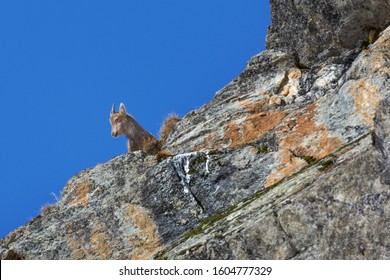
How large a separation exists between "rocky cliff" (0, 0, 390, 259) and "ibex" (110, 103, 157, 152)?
13.8ft

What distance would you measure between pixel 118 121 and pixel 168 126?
15.5 feet

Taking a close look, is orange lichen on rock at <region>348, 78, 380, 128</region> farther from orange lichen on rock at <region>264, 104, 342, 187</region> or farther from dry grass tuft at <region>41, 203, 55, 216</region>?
dry grass tuft at <region>41, 203, 55, 216</region>

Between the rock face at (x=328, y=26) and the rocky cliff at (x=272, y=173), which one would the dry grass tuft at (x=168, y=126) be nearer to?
the rocky cliff at (x=272, y=173)

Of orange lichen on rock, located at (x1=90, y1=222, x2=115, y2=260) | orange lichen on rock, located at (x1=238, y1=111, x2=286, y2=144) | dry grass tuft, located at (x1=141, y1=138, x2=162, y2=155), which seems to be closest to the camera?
orange lichen on rock, located at (x1=90, y1=222, x2=115, y2=260)

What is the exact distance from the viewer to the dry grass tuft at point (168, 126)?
74.8 ft

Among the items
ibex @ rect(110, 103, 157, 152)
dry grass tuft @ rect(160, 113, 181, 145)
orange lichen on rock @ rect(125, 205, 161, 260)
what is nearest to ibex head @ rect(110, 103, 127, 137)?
ibex @ rect(110, 103, 157, 152)

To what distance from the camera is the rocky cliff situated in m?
12.1

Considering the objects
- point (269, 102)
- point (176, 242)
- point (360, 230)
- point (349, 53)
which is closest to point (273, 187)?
point (176, 242)

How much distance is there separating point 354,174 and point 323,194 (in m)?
0.67

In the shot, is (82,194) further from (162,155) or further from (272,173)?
(272,173)

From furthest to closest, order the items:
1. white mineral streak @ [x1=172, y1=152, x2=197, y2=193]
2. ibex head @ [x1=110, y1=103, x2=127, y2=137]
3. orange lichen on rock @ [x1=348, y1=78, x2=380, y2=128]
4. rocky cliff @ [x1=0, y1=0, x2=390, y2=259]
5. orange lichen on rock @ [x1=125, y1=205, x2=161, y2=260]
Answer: ibex head @ [x1=110, y1=103, x2=127, y2=137] < white mineral streak @ [x1=172, y1=152, x2=197, y2=193] < orange lichen on rock @ [x1=125, y1=205, x2=161, y2=260] < orange lichen on rock @ [x1=348, y1=78, x2=380, y2=128] < rocky cliff @ [x1=0, y1=0, x2=390, y2=259]

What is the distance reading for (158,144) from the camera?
22.3 meters

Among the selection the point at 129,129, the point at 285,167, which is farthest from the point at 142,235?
the point at 129,129
